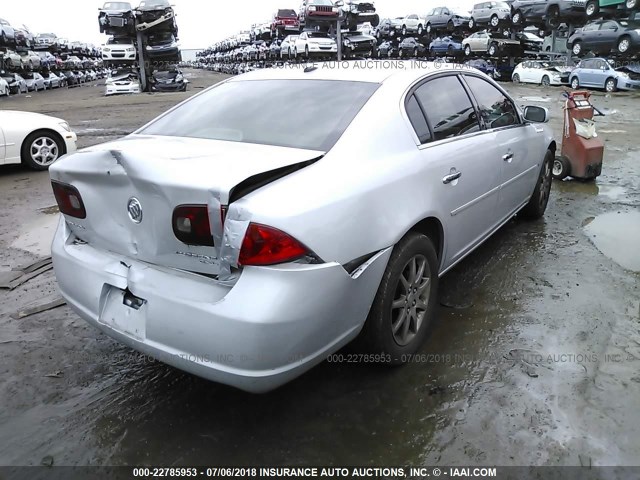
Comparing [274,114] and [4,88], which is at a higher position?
[274,114]

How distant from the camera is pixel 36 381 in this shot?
8.96 feet

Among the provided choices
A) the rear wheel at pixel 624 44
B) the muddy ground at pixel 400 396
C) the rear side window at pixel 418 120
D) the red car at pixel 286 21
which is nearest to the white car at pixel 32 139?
the muddy ground at pixel 400 396


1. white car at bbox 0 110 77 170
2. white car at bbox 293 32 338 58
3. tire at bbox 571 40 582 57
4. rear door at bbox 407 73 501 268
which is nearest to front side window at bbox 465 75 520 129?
rear door at bbox 407 73 501 268

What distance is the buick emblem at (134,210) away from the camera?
2.16m

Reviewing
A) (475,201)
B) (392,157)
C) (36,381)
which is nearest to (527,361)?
(475,201)

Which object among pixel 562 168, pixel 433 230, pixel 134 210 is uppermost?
pixel 134 210

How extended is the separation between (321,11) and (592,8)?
1429 cm

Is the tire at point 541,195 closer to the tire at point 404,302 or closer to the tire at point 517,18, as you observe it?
the tire at point 404,302

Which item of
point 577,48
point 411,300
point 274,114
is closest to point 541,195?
point 411,300

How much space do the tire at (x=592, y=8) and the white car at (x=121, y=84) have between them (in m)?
22.2

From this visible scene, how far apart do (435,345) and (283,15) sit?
41.1 metres

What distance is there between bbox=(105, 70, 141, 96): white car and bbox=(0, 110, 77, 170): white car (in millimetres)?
19029

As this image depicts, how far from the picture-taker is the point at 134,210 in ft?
7.16

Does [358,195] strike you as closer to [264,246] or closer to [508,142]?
[264,246]
